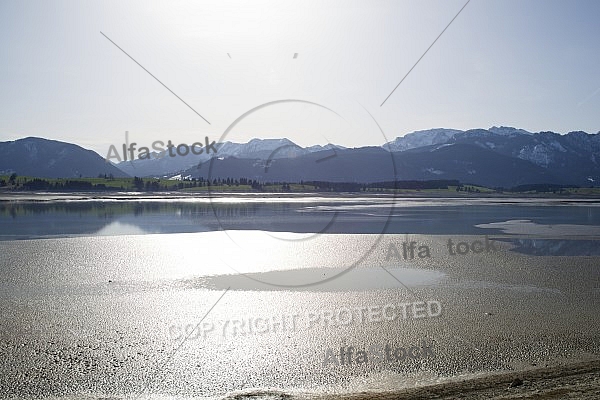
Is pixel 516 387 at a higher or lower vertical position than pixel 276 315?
higher

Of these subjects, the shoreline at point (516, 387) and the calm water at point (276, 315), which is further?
the calm water at point (276, 315)

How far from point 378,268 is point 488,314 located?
8618mm

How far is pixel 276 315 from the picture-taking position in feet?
53.9

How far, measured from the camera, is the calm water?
1151cm

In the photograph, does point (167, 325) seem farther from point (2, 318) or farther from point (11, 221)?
point (11, 221)

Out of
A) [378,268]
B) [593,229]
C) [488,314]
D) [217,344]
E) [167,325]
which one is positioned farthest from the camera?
[593,229]

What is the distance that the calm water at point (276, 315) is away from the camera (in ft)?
37.8

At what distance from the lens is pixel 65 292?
1892 cm

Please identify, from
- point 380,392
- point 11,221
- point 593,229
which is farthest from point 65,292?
point 593,229

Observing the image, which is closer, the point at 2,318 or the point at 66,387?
the point at 66,387

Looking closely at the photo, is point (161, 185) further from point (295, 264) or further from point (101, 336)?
point (101, 336)

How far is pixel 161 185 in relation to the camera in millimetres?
157875

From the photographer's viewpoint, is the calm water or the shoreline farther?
the calm water

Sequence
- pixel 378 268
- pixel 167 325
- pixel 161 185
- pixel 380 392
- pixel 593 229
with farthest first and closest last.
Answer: pixel 161 185
pixel 593 229
pixel 378 268
pixel 167 325
pixel 380 392
